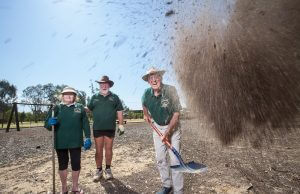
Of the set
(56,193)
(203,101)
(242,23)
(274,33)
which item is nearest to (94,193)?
(56,193)

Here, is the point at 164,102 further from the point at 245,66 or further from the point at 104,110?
the point at 245,66

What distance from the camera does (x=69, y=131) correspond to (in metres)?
5.16

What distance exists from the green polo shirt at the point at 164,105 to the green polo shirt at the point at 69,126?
1239mm

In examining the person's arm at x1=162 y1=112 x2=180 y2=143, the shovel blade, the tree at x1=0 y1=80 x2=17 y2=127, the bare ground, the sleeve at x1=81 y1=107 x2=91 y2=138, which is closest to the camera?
the shovel blade

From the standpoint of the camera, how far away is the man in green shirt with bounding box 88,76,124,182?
6188mm

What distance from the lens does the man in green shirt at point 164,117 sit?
16.0 ft

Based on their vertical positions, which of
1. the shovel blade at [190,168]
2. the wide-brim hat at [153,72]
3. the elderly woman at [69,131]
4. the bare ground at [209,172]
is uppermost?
the wide-brim hat at [153,72]

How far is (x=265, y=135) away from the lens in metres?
8.58

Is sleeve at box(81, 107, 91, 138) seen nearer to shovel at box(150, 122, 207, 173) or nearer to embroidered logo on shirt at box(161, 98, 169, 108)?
shovel at box(150, 122, 207, 173)

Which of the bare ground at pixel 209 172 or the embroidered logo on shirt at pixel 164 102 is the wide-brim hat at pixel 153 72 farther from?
the bare ground at pixel 209 172

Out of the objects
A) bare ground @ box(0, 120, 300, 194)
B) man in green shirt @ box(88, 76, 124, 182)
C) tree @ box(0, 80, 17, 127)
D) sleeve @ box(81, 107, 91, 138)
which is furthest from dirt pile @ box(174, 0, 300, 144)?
tree @ box(0, 80, 17, 127)

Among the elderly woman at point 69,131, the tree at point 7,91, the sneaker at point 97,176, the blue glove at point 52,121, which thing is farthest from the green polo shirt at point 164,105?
the tree at point 7,91

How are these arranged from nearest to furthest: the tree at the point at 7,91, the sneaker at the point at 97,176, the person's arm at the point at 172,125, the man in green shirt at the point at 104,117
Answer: the person's arm at the point at 172,125, the sneaker at the point at 97,176, the man in green shirt at the point at 104,117, the tree at the point at 7,91

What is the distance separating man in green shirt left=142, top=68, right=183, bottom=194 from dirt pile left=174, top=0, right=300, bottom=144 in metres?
1.74
